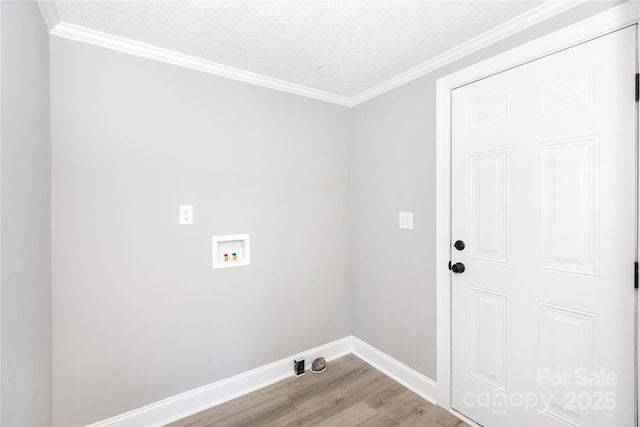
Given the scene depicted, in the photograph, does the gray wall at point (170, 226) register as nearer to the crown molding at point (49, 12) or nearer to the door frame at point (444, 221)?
the crown molding at point (49, 12)

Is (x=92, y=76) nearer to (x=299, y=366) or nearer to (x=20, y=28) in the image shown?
(x=20, y=28)

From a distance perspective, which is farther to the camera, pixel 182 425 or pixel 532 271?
pixel 182 425

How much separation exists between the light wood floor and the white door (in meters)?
0.31

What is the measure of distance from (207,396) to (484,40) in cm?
293

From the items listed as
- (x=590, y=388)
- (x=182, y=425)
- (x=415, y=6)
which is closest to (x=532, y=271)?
(x=590, y=388)

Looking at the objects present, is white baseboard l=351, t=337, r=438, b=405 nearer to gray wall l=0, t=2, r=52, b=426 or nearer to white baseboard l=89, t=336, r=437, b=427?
white baseboard l=89, t=336, r=437, b=427

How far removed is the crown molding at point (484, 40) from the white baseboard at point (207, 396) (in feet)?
7.72

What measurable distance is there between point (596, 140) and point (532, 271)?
0.71m

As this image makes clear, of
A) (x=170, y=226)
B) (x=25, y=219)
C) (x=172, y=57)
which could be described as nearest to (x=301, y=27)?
(x=172, y=57)

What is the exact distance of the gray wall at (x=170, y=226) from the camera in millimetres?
1606

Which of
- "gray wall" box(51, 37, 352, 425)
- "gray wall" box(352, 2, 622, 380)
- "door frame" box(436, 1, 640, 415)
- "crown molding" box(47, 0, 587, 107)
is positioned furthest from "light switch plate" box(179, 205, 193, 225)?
"door frame" box(436, 1, 640, 415)

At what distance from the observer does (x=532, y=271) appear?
5.08 feet

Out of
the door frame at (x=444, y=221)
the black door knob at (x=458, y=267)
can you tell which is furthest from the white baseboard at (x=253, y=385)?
the black door knob at (x=458, y=267)

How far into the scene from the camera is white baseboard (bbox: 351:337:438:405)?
6.69 ft
